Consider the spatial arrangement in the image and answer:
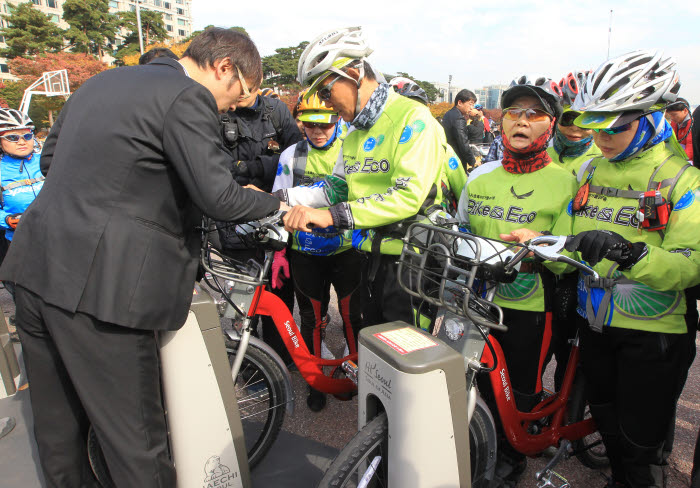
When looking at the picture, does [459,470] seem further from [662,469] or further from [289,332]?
[289,332]

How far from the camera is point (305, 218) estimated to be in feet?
6.43

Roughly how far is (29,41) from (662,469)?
1908 inches

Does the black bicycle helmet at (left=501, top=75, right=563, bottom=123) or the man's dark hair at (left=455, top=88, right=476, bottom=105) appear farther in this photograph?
the man's dark hair at (left=455, top=88, right=476, bottom=105)

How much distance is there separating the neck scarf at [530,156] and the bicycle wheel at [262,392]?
65.7 inches

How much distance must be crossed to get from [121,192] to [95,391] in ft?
2.42

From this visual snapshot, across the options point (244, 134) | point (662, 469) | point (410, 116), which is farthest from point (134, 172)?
point (662, 469)

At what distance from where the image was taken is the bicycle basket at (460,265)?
5.20 feet

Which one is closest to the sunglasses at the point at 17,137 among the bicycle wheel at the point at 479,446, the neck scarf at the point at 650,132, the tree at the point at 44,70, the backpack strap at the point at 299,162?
the backpack strap at the point at 299,162

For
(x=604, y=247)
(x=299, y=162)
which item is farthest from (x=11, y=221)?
(x=604, y=247)

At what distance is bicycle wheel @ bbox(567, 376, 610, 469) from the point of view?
2.32 meters

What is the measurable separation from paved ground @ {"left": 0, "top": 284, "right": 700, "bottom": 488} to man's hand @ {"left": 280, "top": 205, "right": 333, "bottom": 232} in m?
1.46

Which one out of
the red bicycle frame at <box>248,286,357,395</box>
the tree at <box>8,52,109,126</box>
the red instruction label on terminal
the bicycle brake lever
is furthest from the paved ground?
the tree at <box>8,52,109,126</box>

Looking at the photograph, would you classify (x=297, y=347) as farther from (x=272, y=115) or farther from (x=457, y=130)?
(x=457, y=130)

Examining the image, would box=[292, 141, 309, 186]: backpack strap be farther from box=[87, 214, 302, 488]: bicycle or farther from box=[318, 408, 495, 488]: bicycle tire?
box=[318, 408, 495, 488]: bicycle tire
